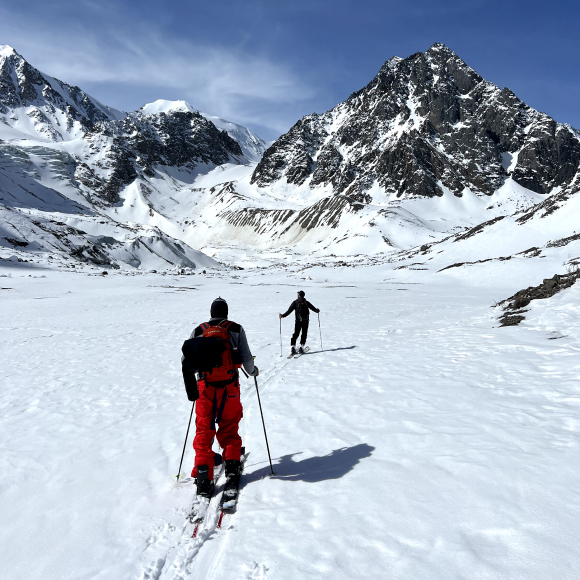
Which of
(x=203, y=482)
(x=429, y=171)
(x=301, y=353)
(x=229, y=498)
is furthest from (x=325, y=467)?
(x=429, y=171)

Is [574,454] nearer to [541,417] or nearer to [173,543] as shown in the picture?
[541,417]

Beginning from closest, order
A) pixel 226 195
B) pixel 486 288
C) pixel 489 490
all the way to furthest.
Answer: pixel 489 490 → pixel 486 288 → pixel 226 195

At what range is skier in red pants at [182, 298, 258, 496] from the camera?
4.41 meters

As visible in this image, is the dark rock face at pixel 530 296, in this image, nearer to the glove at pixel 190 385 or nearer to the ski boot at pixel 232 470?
the ski boot at pixel 232 470

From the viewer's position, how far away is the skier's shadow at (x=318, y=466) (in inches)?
183

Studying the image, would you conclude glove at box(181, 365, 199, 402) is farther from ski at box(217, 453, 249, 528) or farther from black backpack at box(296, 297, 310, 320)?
black backpack at box(296, 297, 310, 320)

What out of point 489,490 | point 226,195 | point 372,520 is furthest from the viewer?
point 226,195

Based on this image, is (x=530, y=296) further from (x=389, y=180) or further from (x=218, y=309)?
(x=389, y=180)

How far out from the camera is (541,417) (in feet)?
18.0

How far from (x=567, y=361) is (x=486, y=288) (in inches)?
1037

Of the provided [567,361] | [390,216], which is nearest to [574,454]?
[567,361]

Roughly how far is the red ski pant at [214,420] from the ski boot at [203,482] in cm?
6

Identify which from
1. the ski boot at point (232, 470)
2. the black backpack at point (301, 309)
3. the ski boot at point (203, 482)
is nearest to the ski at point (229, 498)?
the ski boot at point (232, 470)

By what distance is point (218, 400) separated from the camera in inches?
179
